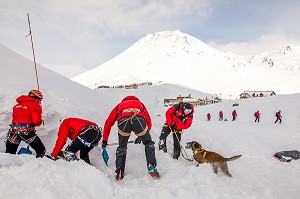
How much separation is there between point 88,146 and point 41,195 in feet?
6.43

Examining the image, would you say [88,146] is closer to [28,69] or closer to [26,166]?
[26,166]

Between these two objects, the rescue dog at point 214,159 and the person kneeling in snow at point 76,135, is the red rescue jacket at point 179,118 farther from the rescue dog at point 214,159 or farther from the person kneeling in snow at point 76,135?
the person kneeling in snow at point 76,135

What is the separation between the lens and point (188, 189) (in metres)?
4.57

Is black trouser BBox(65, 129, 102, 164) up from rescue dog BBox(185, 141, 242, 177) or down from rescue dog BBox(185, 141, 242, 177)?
up

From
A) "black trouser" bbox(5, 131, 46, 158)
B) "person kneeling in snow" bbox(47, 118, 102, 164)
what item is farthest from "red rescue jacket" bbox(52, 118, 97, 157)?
"black trouser" bbox(5, 131, 46, 158)

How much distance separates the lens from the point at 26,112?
5.62 meters

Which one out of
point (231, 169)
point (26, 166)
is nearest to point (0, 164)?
point (26, 166)

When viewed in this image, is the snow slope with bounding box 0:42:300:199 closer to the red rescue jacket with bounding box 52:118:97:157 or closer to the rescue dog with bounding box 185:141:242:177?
the rescue dog with bounding box 185:141:242:177

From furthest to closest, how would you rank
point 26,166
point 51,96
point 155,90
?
point 155,90
point 51,96
point 26,166

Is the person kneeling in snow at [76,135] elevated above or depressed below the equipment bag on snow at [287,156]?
above

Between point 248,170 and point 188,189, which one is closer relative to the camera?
point 188,189

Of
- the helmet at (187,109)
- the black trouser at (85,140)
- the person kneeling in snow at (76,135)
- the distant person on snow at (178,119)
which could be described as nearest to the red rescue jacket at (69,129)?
the person kneeling in snow at (76,135)

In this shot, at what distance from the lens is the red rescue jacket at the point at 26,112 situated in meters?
5.59

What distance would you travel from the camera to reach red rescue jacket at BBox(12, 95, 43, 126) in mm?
5586
